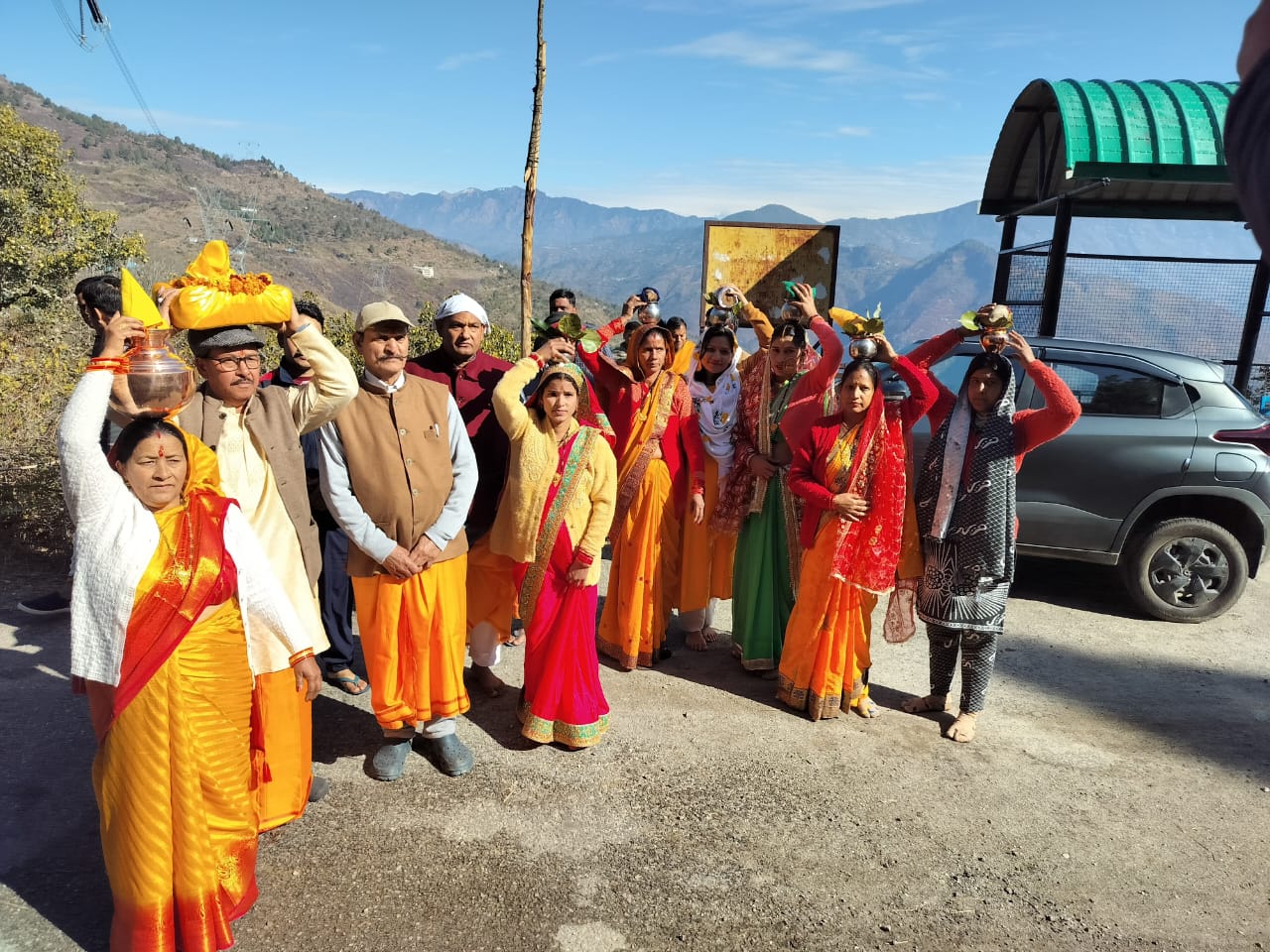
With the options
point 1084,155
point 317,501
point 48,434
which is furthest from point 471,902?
point 1084,155

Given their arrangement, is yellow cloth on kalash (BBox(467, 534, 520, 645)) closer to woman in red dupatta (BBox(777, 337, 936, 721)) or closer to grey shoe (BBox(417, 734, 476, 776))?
grey shoe (BBox(417, 734, 476, 776))

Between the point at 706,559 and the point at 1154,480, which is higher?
the point at 1154,480

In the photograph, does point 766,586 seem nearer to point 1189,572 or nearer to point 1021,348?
point 1021,348

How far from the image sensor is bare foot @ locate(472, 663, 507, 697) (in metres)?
4.05

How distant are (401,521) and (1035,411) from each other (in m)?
2.86

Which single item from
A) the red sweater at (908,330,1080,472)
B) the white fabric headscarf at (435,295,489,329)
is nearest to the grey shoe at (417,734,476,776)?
the white fabric headscarf at (435,295,489,329)

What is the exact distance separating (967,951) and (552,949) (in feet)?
4.18

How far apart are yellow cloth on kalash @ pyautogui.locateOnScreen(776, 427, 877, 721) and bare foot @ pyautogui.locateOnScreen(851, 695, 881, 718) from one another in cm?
3

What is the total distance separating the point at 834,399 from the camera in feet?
12.6

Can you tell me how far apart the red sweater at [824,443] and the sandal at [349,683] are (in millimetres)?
2395

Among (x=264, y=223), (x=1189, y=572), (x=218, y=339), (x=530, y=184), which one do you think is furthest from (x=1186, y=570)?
(x=264, y=223)

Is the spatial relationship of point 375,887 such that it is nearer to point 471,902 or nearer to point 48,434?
point 471,902

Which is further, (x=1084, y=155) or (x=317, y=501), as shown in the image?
(x=1084, y=155)

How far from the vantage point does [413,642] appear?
3139 mm
